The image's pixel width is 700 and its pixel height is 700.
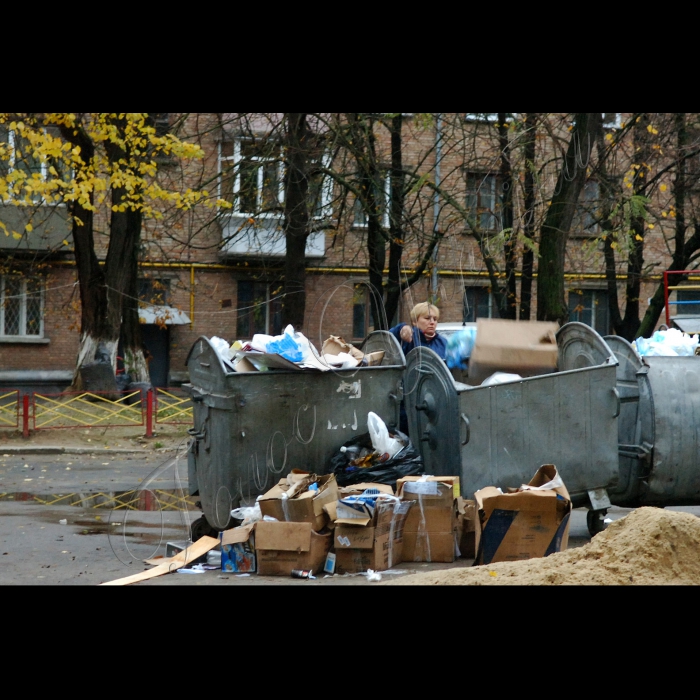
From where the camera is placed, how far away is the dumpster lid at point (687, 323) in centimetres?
1112

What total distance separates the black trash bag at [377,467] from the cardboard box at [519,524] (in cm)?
85

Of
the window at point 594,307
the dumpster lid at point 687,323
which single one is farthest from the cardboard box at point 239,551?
the window at point 594,307

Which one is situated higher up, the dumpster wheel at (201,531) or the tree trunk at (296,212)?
the tree trunk at (296,212)

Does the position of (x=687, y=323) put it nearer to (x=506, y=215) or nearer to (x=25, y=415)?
(x=506, y=215)

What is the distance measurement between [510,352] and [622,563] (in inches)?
101

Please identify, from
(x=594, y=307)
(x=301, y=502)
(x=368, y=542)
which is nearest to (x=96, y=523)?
(x=301, y=502)

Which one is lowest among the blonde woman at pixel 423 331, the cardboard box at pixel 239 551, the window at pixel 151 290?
the cardboard box at pixel 239 551

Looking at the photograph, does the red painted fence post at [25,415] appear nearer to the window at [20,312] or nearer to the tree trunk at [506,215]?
the tree trunk at [506,215]

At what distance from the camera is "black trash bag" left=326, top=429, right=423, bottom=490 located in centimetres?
650

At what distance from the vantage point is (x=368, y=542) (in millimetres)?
5793
